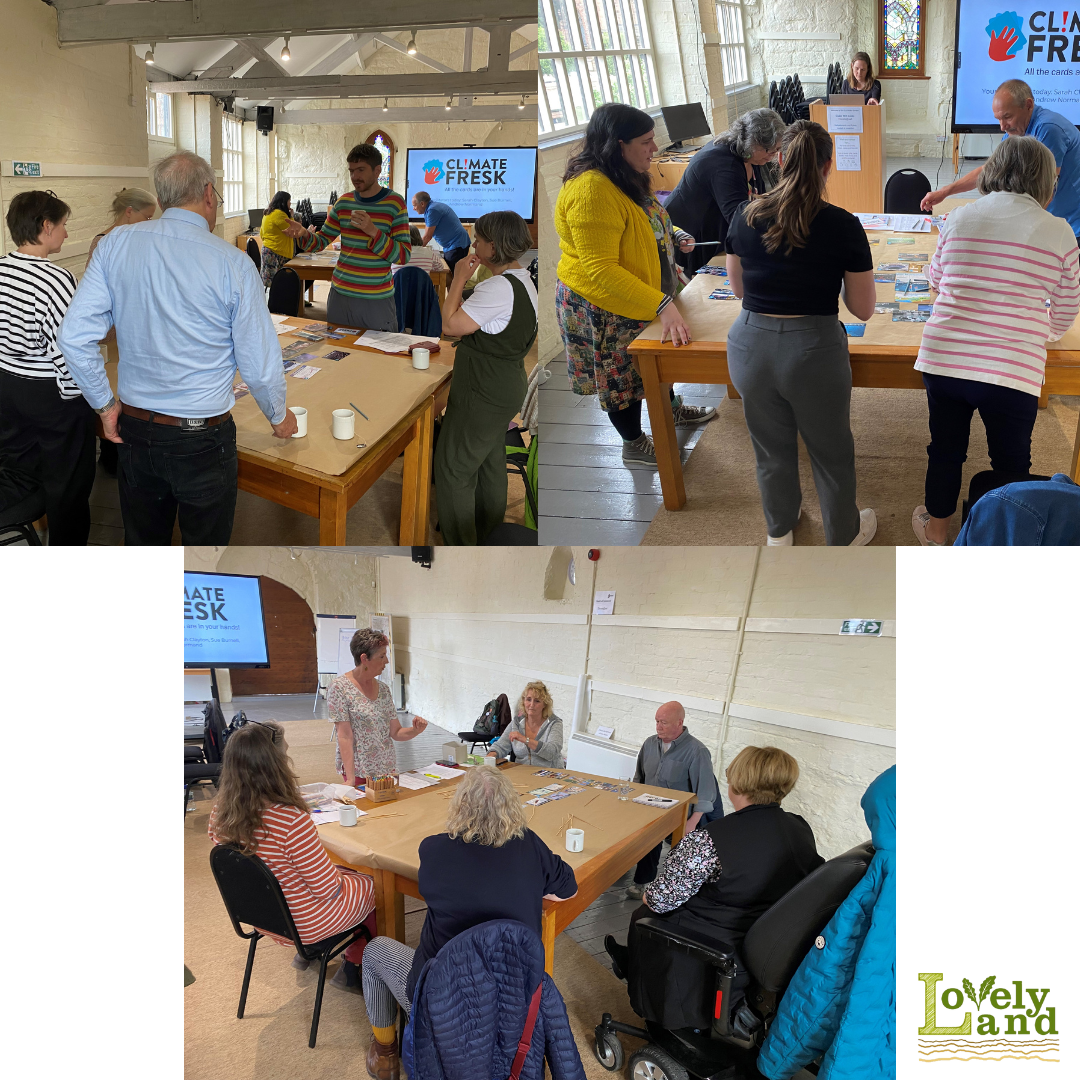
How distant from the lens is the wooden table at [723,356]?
219 cm

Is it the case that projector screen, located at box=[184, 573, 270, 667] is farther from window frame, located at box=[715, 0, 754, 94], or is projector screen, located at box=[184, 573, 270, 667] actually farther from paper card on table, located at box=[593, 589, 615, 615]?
window frame, located at box=[715, 0, 754, 94]

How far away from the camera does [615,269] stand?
2457mm

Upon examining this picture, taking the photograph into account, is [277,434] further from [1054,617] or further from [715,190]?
[1054,617]

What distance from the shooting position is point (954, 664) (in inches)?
102

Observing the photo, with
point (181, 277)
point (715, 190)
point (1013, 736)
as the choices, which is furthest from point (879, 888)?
point (181, 277)

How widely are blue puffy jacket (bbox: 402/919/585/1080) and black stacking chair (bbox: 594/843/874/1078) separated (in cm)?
42

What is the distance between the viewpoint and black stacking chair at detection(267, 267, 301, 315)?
7.48 feet

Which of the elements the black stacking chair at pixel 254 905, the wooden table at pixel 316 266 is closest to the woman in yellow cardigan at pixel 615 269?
the wooden table at pixel 316 266

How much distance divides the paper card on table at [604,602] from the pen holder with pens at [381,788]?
2.84 feet

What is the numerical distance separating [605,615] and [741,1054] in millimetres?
1331

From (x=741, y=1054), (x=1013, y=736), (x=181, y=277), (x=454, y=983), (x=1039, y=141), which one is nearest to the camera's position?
(x=1039, y=141)

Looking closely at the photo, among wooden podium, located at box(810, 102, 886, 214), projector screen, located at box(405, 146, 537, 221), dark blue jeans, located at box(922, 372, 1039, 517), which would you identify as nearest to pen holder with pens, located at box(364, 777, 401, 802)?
projector screen, located at box(405, 146, 537, 221)

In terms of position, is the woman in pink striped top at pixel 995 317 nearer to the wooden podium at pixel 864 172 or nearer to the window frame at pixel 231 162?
the wooden podium at pixel 864 172

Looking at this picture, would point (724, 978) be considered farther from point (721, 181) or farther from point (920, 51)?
point (920, 51)
